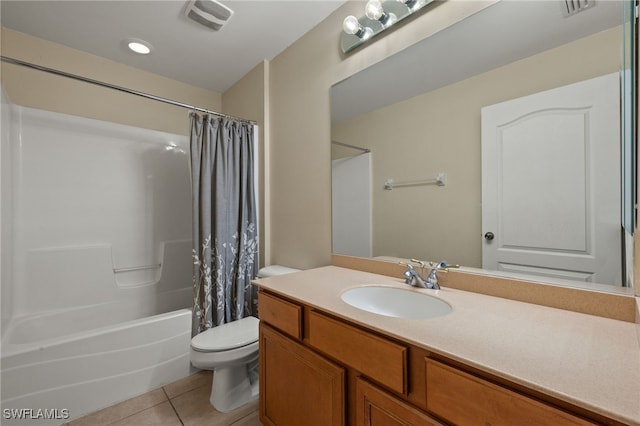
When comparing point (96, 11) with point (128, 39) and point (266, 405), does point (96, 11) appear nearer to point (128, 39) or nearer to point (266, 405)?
point (128, 39)

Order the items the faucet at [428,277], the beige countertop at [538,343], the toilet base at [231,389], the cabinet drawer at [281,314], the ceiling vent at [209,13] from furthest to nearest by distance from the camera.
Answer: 1. the ceiling vent at [209,13]
2. the toilet base at [231,389]
3. the faucet at [428,277]
4. the cabinet drawer at [281,314]
5. the beige countertop at [538,343]

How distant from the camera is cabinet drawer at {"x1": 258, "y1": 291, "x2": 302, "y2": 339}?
42.5 inches

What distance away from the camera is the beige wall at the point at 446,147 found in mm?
932

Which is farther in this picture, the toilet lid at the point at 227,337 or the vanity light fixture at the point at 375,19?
the toilet lid at the point at 227,337

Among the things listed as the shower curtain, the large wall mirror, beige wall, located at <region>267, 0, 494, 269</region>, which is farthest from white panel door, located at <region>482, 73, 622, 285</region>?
the shower curtain

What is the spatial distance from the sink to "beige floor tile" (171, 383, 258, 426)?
1.00m

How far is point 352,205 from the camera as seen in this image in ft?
5.41

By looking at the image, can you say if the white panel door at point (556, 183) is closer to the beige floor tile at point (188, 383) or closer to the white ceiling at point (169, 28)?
the white ceiling at point (169, 28)

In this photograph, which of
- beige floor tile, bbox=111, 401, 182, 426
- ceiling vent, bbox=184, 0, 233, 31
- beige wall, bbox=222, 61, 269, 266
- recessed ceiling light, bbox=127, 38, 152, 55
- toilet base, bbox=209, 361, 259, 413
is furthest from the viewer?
beige wall, bbox=222, 61, 269, 266

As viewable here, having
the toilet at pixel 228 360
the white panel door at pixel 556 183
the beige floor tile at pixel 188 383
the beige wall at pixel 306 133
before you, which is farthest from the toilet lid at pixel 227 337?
the white panel door at pixel 556 183

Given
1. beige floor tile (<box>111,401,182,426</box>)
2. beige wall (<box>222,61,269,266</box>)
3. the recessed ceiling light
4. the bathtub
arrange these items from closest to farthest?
the bathtub
beige floor tile (<box>111,401,182,426</box>)
the recessed ceiling light
beige wall (<box>222,61,269,266</box>)

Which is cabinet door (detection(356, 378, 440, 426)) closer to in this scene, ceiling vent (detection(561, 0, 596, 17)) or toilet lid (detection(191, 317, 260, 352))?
toilet lid (detection(191, 317, 260, 352))

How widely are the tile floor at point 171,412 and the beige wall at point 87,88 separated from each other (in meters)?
2.18

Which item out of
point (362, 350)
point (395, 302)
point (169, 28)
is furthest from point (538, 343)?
point (169, 28)
